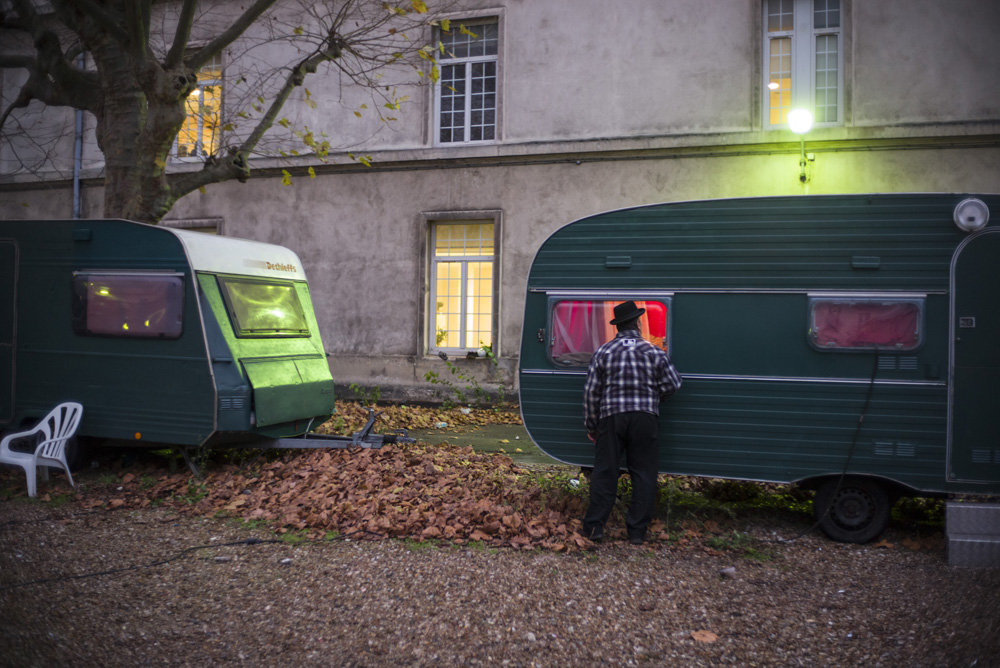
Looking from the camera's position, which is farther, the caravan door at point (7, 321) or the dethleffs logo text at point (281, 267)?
the dethleffs logo text at point (281, 267)

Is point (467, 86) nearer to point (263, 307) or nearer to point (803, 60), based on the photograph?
point (803, 60)

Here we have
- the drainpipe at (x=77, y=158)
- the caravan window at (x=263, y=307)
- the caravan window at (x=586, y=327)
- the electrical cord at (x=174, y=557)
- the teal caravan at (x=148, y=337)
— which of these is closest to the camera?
the electrical cord at (x=174, y=557)

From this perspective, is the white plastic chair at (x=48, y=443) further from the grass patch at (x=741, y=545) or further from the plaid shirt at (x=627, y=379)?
the grass patch at (x=741, y=545)

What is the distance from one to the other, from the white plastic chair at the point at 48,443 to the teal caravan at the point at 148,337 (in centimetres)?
14

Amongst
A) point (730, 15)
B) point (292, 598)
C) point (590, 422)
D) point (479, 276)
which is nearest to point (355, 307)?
point (479, 276)

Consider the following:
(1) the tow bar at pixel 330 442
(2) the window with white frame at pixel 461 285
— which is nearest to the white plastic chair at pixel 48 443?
(1) the tow bar at pixel 330 442

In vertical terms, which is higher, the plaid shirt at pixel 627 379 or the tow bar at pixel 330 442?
the plaid shirt at pixel 627 379

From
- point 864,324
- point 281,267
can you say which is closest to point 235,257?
point 281,267

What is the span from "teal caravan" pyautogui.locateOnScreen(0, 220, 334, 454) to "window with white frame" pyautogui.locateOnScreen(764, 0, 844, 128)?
8.48 meters

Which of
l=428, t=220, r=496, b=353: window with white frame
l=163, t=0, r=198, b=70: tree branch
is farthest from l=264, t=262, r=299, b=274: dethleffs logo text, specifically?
l=428, t=220, r=496, b=353: window with white frame

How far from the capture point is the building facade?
452 inches

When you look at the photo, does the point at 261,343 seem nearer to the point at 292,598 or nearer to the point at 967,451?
the point at 292,598

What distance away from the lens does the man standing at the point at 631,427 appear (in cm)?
574

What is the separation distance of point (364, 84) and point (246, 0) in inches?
129
